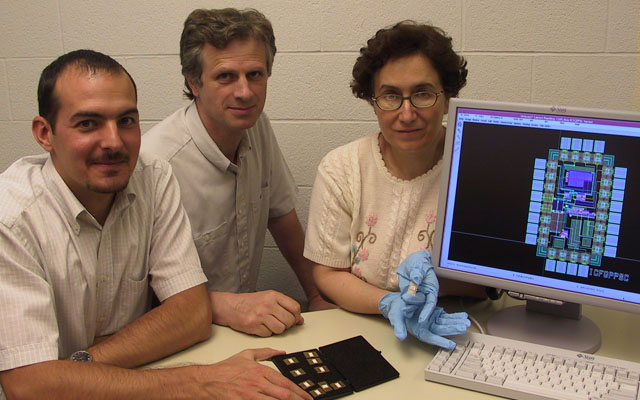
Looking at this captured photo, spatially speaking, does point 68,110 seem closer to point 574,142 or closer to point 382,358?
point 382,358

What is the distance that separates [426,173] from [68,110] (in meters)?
0.84

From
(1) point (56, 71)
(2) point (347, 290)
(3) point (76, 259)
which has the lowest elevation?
(2) point (347, 290)

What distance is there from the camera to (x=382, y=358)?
1.15 meters

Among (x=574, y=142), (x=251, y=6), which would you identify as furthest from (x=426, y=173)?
(x=251, y=6)

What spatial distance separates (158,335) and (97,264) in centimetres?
22

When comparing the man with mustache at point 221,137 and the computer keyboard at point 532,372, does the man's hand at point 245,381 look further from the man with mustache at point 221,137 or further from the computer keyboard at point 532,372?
the man with mustache at point 221,137

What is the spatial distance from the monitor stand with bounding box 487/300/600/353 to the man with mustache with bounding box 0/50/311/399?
50 centimetres

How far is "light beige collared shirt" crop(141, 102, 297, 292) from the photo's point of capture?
5.70ft

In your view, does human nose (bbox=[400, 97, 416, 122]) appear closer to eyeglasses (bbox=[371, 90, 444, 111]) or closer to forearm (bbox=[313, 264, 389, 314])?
eyeglasses (bbox=[371, 90, 444, 111])

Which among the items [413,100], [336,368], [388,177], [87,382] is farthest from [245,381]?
[413,100]

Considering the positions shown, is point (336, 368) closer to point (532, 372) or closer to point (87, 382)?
point (532, 372)

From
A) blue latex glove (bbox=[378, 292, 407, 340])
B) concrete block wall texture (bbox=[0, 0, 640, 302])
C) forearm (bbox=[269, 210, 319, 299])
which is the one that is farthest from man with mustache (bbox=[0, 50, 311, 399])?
concrete block wall texture (bbox=[0, 0, 640, 302])

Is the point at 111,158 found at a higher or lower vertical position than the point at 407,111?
lower

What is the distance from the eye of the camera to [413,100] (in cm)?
141
